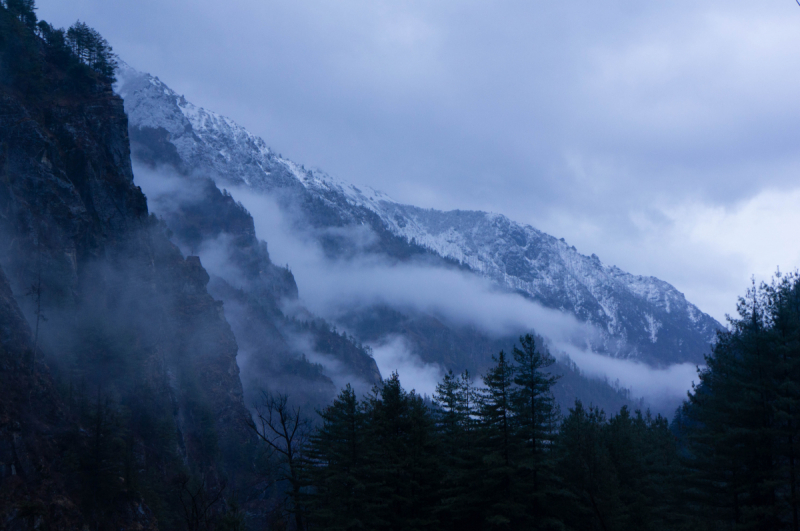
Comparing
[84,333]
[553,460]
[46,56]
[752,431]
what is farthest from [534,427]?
[46,56]

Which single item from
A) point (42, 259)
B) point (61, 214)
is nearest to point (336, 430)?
point (42, 259)

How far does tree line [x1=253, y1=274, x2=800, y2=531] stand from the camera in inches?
1011

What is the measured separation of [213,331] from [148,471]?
58.2 meters

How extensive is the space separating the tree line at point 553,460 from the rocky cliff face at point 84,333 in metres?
32.8

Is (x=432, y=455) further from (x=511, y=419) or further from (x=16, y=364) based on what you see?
(x=16, y=364)

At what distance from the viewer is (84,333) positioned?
7850cm

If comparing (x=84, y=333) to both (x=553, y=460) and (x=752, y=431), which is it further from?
(x=752, y=431)

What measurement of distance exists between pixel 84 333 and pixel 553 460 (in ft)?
239

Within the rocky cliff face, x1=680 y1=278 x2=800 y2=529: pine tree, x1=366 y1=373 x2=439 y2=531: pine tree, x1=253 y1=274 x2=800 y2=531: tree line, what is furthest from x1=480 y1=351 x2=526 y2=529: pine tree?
the rocky cliff face

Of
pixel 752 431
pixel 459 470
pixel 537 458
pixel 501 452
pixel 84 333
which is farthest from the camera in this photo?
pixel 84 333

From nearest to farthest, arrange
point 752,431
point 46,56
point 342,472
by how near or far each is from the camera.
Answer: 1. point 752,431
2. point 342,472
3. point 46,56

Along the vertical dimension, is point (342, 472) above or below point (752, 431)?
below

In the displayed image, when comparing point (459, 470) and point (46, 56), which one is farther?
point (46, 56)

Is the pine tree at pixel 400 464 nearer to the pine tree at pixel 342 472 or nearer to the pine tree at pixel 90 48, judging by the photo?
the pine tree at pixel 342 472
